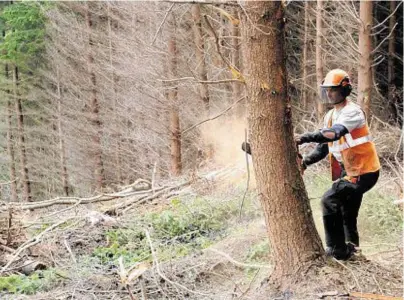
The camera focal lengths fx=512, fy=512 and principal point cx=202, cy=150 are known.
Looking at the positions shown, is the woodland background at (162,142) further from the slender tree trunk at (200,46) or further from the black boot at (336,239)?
the black boot at (336,239)

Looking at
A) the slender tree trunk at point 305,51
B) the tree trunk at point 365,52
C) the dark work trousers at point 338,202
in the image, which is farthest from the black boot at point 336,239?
the slender tree trunk at point 305,51

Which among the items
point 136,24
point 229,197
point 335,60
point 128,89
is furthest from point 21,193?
point 229,197

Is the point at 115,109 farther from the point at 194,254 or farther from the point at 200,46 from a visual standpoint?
the point at 194,254

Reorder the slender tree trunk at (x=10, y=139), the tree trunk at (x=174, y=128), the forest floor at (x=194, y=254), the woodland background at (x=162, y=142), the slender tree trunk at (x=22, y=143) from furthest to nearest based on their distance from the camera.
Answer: the slender tree trunk at (x=10, y=139), the slender tree trunk at (x=22, y=143), the tree trunk at (x=174, y=128), the woodland background at (x=162, y=142), the forest floor at (x=194, y=254)

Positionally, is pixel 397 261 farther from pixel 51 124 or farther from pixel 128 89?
pixel 51 124

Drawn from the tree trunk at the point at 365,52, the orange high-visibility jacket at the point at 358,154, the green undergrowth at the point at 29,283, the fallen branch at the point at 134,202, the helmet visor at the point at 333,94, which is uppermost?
the tree trunk at the point at 365,52

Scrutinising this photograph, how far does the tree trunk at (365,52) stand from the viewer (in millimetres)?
10734

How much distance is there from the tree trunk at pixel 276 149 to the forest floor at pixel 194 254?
0.83 feet

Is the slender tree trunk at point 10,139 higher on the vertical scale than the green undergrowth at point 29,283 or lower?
higher

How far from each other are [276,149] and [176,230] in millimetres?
4041

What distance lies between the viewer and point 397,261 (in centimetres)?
525

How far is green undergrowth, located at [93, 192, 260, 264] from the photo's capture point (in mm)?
7160

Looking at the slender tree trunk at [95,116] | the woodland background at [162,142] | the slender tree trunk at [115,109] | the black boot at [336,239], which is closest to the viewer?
the black boot at [336,239]

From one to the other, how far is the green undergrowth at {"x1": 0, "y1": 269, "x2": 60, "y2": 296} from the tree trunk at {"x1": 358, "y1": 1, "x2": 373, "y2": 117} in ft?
25.2
